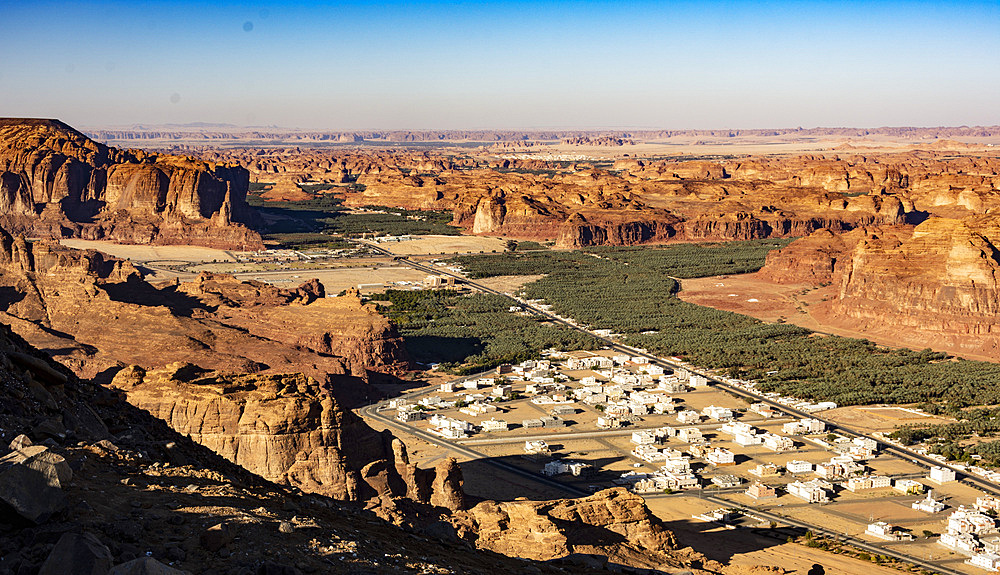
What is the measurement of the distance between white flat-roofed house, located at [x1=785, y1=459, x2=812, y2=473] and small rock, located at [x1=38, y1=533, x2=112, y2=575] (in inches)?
2121

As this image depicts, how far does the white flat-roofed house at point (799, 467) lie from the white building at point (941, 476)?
7.75 meters

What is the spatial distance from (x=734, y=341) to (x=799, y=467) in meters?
41.6

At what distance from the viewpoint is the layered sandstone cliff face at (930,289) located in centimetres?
9619

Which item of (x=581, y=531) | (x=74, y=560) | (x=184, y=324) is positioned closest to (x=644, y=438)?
(x=581, y=531)

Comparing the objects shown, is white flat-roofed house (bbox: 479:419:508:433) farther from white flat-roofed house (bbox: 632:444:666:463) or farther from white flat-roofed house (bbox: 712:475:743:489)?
white flat-roofed house (bbox: 712:475:743:489)

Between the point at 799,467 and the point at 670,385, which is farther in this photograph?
the point at 670,385

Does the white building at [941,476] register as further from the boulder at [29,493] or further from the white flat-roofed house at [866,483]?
the boulder at [29,493]

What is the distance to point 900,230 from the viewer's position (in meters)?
130

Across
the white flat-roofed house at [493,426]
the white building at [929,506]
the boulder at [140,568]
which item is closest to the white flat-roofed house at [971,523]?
the white building at [929,506]

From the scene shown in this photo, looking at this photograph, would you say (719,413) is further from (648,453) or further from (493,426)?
(493,426)

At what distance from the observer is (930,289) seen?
99812 mm

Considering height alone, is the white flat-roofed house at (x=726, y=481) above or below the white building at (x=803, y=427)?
above

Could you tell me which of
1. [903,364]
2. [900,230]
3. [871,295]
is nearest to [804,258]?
[900,230]

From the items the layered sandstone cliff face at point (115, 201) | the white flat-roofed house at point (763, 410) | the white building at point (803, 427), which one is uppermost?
the layered sandstone cliff face at point (115, 201)
